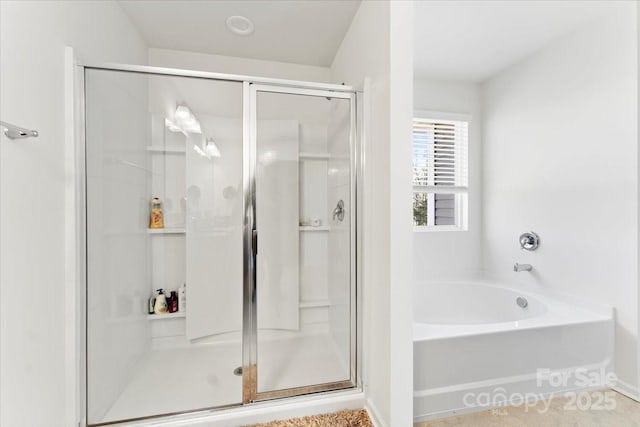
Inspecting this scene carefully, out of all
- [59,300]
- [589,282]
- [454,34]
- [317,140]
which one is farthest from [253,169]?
[589,282]

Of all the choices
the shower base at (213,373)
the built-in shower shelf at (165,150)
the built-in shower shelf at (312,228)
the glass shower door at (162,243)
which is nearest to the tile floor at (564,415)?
the shower base at (213,373)

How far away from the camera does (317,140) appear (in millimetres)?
1863

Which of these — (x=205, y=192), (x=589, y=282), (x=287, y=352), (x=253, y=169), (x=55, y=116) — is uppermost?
(x=55, y=116)

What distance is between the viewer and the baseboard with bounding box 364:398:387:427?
4.75 feet

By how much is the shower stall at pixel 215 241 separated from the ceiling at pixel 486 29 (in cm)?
92

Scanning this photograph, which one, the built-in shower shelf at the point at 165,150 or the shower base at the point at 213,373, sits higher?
the built-in shower shelf at the point at 165,150

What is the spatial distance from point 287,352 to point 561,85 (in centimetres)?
274

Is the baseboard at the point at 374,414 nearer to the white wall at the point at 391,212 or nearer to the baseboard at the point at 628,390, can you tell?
the white wall at the point at 391,212

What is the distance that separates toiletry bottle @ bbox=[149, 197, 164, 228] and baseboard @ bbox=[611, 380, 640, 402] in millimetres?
2990

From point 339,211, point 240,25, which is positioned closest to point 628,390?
point 339,211

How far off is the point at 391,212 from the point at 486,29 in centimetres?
168

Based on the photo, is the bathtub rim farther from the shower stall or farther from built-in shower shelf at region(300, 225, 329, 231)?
built-in shower shelf at region(300, 225, 329, 231)

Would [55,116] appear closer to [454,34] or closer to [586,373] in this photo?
[454,34]

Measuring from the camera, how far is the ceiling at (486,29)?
1.83m
